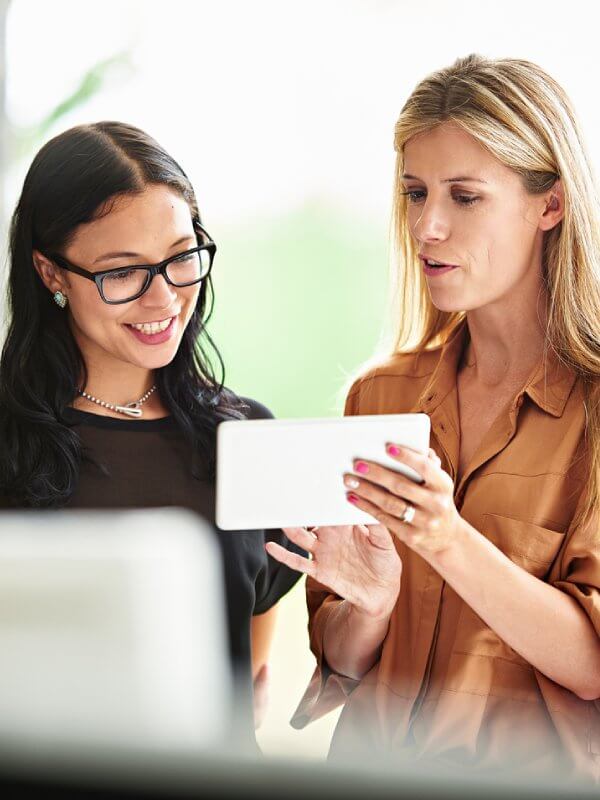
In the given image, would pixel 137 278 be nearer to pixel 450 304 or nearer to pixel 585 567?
pixel 450 304

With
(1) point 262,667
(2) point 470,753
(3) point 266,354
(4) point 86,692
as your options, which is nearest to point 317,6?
(3) point 266,354

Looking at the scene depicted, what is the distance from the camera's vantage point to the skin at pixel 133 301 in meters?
1.17

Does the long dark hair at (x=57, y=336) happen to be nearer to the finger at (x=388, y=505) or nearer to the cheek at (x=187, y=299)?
the cheek at (x=187, y=299)

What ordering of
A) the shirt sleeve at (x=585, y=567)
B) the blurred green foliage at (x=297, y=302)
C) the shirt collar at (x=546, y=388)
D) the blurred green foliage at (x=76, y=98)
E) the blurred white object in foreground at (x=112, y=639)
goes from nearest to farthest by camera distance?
the blurred white object in foreground at (x=112, y=639)
the shirt sleeve at (x=585, y=567)
the shirt collar at (x=546, y=388)
the blurred green foliage at (x=76, y=98)
the blurred green foliage at (x=297, y=302)

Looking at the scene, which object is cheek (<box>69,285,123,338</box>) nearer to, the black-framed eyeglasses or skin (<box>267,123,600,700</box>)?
the black-framed eyeglasses

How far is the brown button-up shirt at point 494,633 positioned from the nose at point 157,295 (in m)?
0.35

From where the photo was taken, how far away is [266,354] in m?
2.78

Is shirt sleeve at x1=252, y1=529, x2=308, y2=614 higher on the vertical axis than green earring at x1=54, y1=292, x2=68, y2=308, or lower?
lower

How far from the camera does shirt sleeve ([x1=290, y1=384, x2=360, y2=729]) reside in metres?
1.17

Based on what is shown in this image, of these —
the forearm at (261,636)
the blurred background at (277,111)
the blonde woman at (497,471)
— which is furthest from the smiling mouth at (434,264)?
the blurred background at (277,111)

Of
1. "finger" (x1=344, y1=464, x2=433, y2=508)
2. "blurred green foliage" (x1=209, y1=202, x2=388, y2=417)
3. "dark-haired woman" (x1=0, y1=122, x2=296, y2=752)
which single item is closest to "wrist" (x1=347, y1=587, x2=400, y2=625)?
"dark-haired woman" (x1=0, y1=122, x2=296, y2=752)

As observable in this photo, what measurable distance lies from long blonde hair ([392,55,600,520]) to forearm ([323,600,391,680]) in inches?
12.2

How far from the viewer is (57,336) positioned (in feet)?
4.04

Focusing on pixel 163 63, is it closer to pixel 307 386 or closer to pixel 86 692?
pixel 307 386
